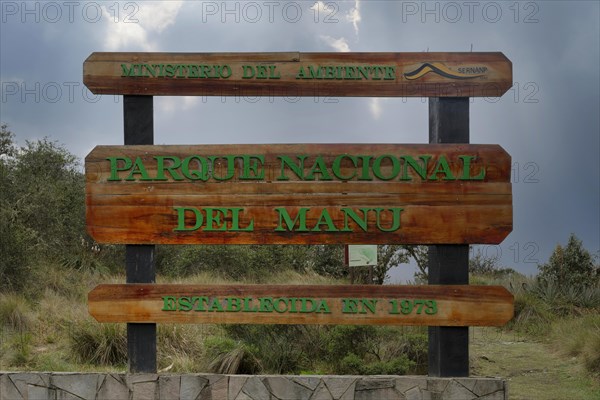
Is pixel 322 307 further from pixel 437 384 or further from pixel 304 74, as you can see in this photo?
pixel 304 74

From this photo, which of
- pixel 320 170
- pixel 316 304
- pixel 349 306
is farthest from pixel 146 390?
pixel 320 170

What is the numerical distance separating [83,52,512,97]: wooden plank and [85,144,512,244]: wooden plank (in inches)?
24.7

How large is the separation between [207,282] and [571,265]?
10.5m

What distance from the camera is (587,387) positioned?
10008 mm

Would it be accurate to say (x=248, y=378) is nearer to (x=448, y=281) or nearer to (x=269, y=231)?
(x=269, y=231)

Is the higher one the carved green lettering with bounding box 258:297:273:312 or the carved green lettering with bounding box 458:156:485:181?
the carved green lettering with bounding box 458:156:485:181

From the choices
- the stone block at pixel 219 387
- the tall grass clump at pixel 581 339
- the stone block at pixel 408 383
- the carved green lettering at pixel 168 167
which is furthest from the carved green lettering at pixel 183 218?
the tall grass clump at pixel 581 339

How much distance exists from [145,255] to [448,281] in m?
3.30

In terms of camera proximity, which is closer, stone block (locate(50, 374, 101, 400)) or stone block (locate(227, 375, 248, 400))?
stone block (locate(227, 375, 248, 400))

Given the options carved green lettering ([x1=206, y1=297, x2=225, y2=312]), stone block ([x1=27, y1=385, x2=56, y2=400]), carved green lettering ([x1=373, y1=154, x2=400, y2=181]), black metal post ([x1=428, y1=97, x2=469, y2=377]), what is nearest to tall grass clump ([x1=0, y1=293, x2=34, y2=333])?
stone block ([x1=27, y1=385, x2=56, y2=400])

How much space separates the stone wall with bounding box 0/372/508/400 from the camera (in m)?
6.96

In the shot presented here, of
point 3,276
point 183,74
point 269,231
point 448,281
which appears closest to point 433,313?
point 448,281

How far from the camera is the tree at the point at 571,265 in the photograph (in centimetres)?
1839

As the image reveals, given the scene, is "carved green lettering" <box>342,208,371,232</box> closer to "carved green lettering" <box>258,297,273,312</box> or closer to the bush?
"carved green lettering" <box>258,297,273,312</box>
